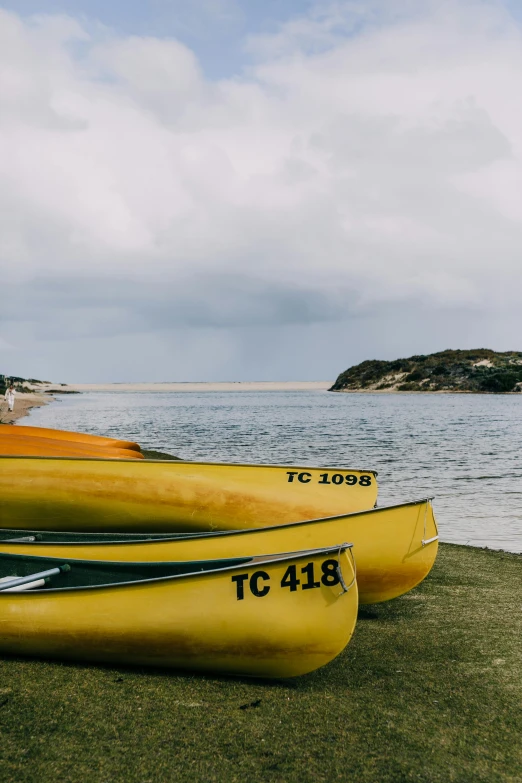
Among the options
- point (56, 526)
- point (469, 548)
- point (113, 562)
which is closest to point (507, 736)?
point (113, 562)

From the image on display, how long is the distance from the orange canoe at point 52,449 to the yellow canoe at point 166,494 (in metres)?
0.99

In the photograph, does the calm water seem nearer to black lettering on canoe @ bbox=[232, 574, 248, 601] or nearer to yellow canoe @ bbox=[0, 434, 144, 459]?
yellow canoe @ bbox=[0, 434, 144, 459]

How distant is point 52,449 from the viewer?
9.71m

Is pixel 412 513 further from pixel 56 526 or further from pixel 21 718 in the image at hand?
pixel 56 526

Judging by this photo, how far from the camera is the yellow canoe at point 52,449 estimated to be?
9.41 metres

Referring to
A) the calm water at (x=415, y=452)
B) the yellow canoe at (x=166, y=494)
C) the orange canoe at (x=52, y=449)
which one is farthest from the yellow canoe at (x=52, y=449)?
the calm water at (x=415, y=452)

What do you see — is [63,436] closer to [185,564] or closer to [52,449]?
[52,449]

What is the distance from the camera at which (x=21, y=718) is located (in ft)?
11.4

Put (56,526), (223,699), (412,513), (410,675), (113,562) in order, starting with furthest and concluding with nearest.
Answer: (56,526) → (412,513) → (113,562) → (410,675) → (223,699)

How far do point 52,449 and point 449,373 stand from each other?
84661 mm

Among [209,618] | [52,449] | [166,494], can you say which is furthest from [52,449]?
[209,618]

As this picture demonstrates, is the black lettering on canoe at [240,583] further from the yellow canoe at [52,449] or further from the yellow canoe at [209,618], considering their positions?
the yellow canoe at [52,449]

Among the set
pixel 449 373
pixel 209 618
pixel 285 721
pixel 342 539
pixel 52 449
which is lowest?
pixel 285 721

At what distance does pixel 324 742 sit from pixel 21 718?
1675 mm
